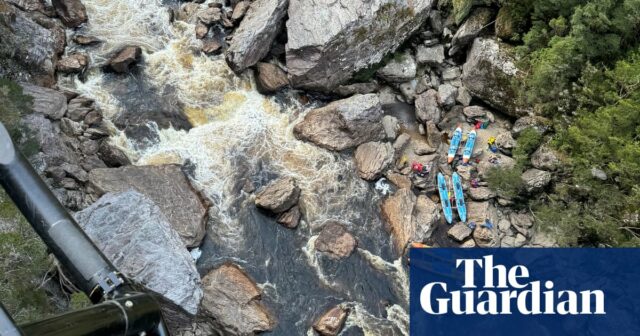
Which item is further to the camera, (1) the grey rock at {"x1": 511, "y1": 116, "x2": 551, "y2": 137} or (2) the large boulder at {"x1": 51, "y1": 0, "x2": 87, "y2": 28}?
(2) the large boulder at {"x1": 51, "y1": 0, "x2": 87, "y2": 28}

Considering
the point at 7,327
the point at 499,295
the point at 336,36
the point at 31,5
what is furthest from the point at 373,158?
the point at 7,327

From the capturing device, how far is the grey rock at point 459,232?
16906mm

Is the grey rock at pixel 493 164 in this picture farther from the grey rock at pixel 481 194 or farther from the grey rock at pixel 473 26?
the grey rock at pixel 473 26

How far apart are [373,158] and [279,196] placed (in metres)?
3.35

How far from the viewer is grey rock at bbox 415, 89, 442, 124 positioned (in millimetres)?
19016

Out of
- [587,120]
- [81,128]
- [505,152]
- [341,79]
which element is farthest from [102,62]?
[587,120]

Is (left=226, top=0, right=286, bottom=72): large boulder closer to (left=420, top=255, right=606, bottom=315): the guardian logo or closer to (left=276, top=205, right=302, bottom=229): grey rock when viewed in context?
(left=276, top=205, right=302, bottom=229): grey rock

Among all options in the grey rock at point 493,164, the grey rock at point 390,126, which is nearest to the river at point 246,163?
the grey rock at point 390,126

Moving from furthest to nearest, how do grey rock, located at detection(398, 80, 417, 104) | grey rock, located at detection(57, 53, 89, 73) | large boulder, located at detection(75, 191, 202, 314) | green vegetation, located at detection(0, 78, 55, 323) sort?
grey rock, located at detection(398, 80, 417, 104)
grey rock, located at detection(57, 53, 89, 73)
large boulder, located at detection(75, 191, 202, 314)
green vegetation, located at detection(0, 78, 55, 323)

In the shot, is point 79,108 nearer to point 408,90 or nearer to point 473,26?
point 408,90

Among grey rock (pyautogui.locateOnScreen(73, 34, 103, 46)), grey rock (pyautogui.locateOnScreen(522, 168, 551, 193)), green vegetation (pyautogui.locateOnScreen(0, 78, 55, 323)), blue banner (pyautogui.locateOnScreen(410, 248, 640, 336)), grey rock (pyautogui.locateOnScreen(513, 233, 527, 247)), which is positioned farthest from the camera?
grey rock (pyautogui.locateOnScreen(73, 34, 103, 46))

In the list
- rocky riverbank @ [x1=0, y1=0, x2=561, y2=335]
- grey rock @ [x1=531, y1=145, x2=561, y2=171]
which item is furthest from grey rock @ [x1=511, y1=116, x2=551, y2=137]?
grey rock @ [x1=531, y1=145, x2=561, y2=171]

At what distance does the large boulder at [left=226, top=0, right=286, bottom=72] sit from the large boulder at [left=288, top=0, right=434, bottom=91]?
48 centimetres

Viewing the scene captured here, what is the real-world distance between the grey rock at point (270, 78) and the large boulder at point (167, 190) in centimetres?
433
